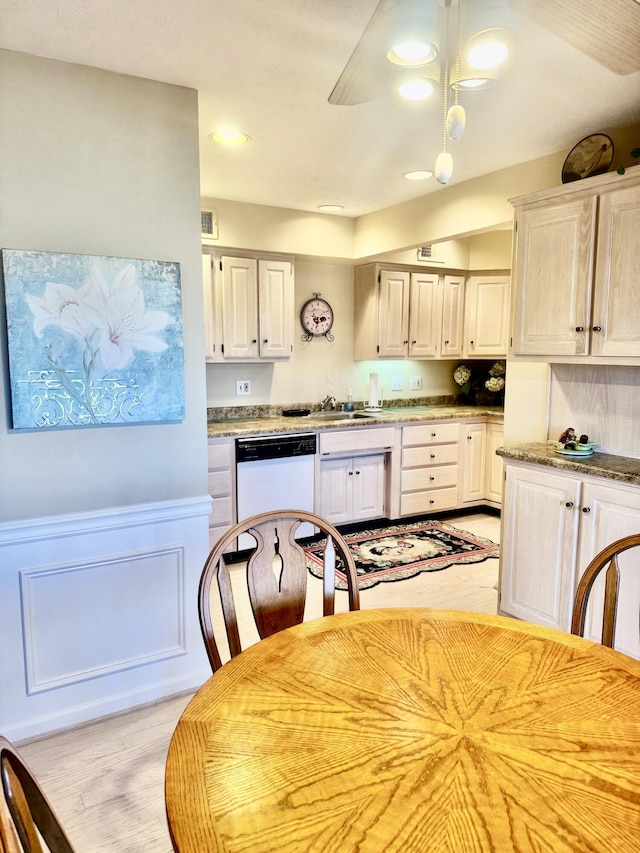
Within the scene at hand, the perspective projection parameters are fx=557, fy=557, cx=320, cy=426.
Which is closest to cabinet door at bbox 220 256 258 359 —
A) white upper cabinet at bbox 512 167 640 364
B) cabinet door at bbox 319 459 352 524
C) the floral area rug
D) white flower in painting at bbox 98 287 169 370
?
cabinet door at bbox 319 459 352 524

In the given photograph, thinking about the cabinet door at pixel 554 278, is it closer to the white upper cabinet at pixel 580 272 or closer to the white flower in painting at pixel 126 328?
the white upper cabinet at pixel 580 272

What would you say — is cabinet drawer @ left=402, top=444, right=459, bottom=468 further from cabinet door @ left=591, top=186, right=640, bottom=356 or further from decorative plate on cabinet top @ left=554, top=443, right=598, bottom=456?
cabinet door @ left=591, top=186, right=640, bottom=356

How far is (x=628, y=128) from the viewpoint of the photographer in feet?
8.54

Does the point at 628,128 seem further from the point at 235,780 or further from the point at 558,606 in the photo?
the point at 235,780

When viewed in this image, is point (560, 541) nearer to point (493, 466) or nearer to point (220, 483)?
point (220, 483)

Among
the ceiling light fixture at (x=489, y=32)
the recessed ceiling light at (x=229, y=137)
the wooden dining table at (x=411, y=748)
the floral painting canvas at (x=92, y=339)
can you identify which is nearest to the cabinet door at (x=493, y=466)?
the recessed ceiling light at (x=229, y=137)

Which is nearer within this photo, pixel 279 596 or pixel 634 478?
pixel 279 596

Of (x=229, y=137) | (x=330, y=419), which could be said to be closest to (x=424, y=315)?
(x=330, y=419)

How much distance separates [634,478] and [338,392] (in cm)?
300

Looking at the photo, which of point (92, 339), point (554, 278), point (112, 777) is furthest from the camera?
point (554, 278)

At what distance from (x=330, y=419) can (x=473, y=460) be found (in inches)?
55.1

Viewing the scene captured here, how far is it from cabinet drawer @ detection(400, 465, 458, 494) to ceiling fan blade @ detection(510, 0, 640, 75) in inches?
132


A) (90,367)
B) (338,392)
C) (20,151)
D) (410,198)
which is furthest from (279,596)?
(338,392)

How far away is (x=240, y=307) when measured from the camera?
411cm
